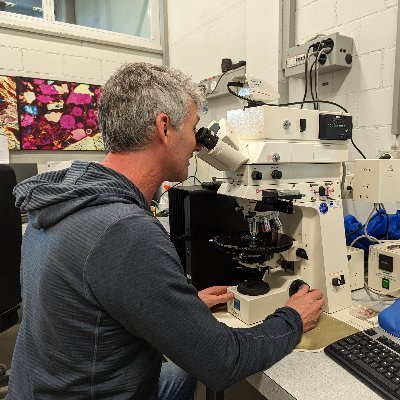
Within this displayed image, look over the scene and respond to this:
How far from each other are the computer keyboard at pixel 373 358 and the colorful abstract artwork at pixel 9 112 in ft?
8.23

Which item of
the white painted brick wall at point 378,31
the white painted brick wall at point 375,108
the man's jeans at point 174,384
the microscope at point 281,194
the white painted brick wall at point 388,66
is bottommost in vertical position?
the man's jeans at point 174,384

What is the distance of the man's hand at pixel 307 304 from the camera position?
903mm

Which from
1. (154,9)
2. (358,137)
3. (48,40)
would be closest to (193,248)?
(358,137)

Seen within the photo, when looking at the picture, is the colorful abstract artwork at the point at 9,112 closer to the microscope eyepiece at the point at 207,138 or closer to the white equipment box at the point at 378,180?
the microscope eyepiece at the point at 207,138

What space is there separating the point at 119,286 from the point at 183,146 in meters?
0.40

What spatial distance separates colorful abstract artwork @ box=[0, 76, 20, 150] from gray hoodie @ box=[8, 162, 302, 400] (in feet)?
6.74

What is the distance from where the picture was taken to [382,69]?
1518 millimetres

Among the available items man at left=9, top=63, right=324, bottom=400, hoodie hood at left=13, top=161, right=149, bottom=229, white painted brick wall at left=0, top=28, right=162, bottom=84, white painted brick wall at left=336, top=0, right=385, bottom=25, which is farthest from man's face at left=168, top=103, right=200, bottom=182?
white painted brick wall at left=0, top=28, right=162, bottom=84

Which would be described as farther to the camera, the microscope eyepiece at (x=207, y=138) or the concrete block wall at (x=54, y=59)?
the concrete block wall at (x=54, y=59)

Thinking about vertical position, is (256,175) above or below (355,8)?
below

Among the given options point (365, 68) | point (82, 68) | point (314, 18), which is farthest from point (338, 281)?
point (82, 68)

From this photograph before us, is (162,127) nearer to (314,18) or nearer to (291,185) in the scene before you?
(291,185)

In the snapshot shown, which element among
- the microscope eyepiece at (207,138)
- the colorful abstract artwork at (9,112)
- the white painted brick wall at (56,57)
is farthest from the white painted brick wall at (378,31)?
the colorful abstract artwork at (9,112)

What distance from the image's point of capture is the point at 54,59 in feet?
8.79
